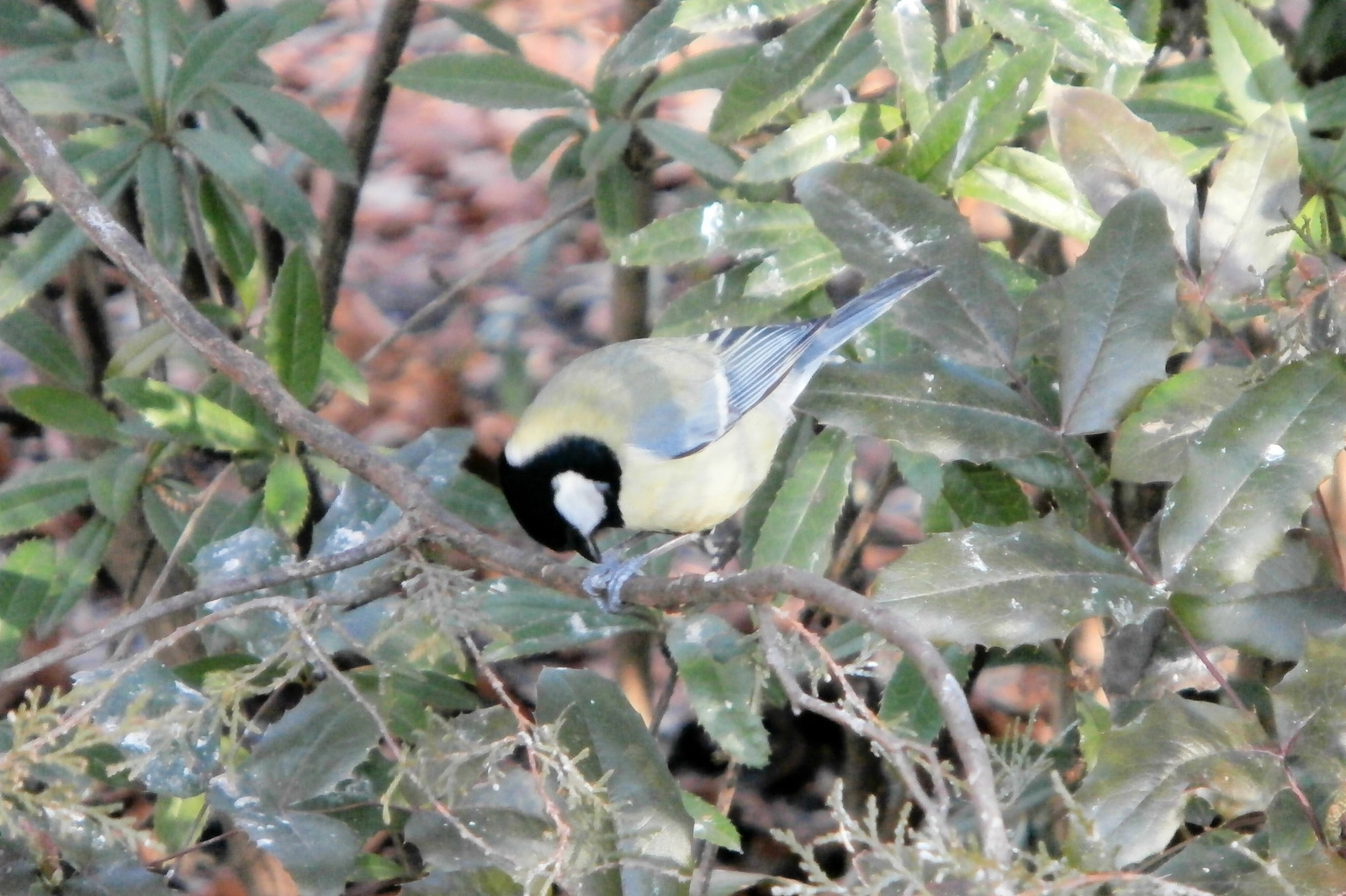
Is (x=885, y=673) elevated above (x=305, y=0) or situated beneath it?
situated beneath

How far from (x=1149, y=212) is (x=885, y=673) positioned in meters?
0.92

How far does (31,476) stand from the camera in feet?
6.79

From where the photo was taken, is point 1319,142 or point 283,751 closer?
point 283,751

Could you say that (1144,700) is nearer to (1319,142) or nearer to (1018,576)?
(1018,576)

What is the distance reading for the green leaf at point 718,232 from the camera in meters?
1.64

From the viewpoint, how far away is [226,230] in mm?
2145

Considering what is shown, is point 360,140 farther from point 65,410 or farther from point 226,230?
point 65,410

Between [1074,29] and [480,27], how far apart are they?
4.21ft

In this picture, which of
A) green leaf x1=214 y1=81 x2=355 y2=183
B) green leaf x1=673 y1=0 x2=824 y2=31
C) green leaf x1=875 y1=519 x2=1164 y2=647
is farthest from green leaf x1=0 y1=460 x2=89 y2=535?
green leaf x1=875 y1=519 x2=1164 y2=647

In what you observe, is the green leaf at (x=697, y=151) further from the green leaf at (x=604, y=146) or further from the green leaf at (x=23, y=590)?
the green leaf at (x=23, y=590)

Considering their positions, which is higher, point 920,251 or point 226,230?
point 920,251

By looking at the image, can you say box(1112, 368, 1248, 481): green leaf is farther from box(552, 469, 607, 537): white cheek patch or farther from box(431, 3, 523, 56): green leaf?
box(431, 3, 523, 56): green leaf

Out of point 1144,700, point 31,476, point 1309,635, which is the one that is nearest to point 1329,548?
point 1144,700

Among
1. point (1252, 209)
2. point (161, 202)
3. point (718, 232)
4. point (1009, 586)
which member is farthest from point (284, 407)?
point (1252, 209)
